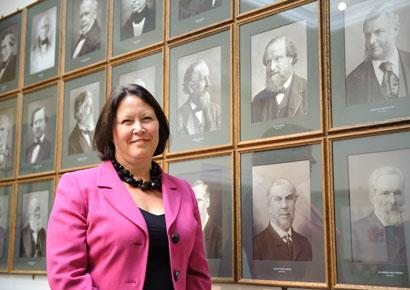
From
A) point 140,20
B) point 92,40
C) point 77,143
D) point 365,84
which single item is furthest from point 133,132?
point 92,40

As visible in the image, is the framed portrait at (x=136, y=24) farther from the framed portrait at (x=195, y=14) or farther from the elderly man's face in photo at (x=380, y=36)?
the elderly man's face in photo at (x=380, y=36)

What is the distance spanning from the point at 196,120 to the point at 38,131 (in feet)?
4.37

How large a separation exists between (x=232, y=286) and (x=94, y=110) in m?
1.36

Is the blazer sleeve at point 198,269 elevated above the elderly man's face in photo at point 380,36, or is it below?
below

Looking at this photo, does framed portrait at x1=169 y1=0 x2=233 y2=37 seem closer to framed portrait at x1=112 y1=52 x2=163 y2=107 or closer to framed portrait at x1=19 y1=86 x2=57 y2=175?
framed portrait at x1=112 y1=52 x2=163 y2=107

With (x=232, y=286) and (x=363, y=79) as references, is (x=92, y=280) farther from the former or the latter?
(x=363, y=79)

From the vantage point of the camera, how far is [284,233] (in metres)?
2.29

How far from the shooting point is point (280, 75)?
239cm

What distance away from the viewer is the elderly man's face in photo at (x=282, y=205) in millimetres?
2289

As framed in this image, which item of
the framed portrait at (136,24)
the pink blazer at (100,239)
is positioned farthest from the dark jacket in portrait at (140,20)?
the pink blazer at (100,239)

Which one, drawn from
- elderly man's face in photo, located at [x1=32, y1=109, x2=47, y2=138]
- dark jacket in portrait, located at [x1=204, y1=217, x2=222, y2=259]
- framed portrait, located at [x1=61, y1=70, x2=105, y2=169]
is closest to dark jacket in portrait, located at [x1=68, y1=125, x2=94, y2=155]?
framed portrait, located at [x1=61, y1=70, x2=105, y2=169]

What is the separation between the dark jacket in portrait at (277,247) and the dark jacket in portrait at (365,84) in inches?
Result: 22.7

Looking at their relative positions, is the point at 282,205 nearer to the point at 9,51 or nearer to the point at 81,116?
the point at 81,116

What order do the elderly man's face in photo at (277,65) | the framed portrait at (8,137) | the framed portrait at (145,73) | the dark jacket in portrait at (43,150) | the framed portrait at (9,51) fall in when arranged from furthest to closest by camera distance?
the framed portrait at (9,51) < the framed portrait at (8,137) < the dark jacket in portrait at (43,150) < the framed portrait at (145,73) < the elderly man's face in photo at (277,65)
